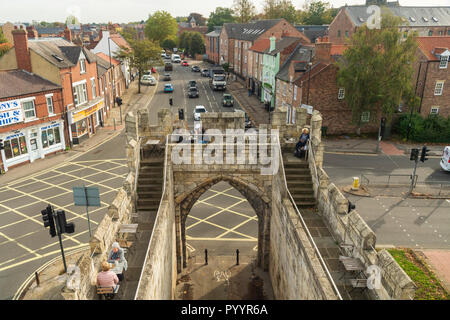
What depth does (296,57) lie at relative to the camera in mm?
45500

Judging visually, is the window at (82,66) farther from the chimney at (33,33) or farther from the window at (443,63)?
the window at (443,63)

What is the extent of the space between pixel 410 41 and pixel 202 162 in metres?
28.9

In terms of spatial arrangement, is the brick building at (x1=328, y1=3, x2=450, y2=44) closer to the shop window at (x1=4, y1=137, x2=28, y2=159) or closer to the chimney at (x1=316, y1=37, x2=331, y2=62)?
the chimney at (x1=316, y1=37, x2=331, y2=62)

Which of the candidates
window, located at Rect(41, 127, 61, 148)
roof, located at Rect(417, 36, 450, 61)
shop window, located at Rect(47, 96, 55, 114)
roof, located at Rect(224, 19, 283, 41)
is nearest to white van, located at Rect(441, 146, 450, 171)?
roof, located at Rect(417, 36, 450, 61)

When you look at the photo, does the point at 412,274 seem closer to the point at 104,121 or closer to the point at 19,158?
the point at 19,158

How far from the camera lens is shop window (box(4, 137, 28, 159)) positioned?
2940 centimetres

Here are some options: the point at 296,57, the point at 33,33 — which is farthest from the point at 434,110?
the point at 33,33

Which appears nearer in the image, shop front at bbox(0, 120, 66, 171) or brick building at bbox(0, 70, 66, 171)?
brick building at bbox(0, 70, 66, 171)

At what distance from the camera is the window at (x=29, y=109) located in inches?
1195

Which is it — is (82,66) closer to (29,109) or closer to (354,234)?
(29,109)

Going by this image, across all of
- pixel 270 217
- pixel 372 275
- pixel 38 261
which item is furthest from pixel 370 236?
pixel 38 261

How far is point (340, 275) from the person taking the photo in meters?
11.5

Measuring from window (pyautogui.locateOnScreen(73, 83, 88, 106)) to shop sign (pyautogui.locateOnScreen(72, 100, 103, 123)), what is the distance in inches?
39.1

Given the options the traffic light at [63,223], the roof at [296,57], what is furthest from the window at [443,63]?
the traffic light at [63,223]
